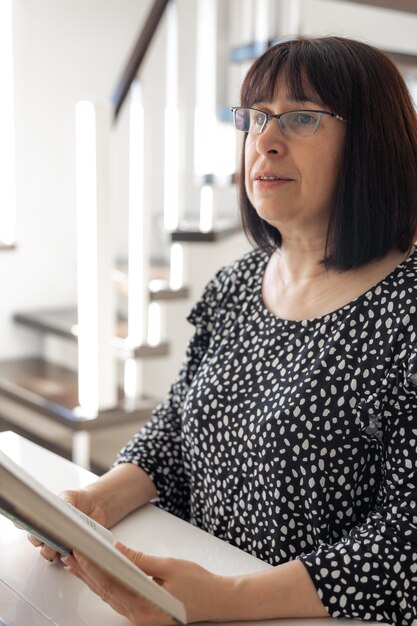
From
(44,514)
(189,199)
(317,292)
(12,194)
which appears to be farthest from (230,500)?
(189,199)

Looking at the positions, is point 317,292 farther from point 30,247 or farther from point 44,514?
point 30,247

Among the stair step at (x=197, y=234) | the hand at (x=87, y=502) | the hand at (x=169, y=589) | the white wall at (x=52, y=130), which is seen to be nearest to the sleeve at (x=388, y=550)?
the hand at (x=169, y=589)

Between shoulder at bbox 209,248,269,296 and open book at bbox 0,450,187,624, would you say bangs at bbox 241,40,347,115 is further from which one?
open book at bbox 0,450,187,624

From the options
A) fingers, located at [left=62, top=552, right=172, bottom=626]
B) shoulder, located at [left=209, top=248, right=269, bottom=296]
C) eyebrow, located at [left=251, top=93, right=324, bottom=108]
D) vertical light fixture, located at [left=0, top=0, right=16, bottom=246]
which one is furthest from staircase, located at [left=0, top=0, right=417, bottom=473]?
fingers, located at [left=62, top=552, right=172, bottom=626]

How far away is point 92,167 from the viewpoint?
2953mm

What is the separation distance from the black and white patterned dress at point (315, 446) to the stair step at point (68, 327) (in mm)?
1761

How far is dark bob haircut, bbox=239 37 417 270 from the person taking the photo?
137 cm

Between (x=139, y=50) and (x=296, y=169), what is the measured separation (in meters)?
2.09

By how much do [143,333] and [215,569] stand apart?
221cm

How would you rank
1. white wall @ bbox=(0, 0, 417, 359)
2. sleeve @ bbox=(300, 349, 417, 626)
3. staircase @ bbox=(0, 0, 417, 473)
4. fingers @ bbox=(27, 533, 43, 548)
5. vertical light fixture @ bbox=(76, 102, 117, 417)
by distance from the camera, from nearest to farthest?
sleeve @ bbox=(300, 349, 417, 626), fingers @ bbox=(27, 533, 43, 548), vertical light fixture @ bbox=(76, 102, 117, 417), staircase @ bbox=(0, 0, 417, 473), white wall @ bbox=(0, 0, 417, 359)

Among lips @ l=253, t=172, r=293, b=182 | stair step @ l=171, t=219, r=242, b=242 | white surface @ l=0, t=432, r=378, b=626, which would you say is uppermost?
lips @ l=253, t=172, r=293, b=182

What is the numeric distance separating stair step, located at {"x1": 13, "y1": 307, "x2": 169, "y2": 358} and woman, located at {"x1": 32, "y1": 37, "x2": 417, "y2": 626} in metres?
1.77

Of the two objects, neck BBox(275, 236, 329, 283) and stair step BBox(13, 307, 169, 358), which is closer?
neck BBox(275, 236, 329, 283)

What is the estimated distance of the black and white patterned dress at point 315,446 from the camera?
1.17m
